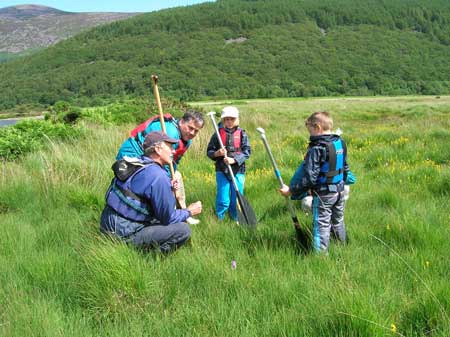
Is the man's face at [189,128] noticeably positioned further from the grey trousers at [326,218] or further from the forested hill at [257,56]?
the forested hill at [257,56]

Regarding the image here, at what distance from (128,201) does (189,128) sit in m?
1.53

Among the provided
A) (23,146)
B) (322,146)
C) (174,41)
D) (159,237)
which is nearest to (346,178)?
(322,146)

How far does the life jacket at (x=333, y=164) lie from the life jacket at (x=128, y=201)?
5.43 ft

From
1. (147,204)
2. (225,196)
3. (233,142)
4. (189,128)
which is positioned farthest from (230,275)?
(233,142)

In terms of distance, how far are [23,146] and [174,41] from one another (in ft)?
562

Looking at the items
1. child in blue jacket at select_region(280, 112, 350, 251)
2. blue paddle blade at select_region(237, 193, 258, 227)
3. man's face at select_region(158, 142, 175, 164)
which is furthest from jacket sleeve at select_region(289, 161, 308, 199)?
man's face at select_region(158, 142, 175, 164)

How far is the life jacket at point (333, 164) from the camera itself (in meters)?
3.92

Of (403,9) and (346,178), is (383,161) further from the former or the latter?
(403,9)

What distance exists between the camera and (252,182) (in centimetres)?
671

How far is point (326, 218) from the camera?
159 inches

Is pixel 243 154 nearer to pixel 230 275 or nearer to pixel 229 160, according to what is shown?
pixel 229 160

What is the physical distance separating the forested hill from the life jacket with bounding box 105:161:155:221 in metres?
109

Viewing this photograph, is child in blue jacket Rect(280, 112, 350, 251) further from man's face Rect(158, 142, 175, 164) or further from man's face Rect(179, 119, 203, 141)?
man's face Rect(179, 119, 203, 141)

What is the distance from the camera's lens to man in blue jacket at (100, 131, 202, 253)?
3.72m
